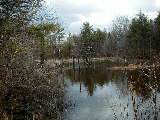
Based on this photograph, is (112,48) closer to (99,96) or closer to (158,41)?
(158,41)

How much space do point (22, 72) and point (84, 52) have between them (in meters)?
69.5

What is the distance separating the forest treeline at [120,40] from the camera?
6397 cm

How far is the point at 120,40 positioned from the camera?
122m

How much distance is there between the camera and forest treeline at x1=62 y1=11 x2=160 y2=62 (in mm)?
63969

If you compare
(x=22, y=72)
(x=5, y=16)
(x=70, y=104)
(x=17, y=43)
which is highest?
(x=5, y=16)

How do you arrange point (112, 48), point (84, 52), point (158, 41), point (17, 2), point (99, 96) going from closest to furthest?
point (17, 2) < point (99, 96) < point (158, 41) < point (84, 52) < point (112, 48)

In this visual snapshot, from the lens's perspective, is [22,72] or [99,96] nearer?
[22,72]

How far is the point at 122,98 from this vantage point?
2553 cm

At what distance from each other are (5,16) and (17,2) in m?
0.98

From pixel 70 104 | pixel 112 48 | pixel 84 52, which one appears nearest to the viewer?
pixel 70 104

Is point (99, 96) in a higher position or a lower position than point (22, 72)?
lower

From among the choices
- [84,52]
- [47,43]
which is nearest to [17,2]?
[47,43]

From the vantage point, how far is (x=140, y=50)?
6544 cm

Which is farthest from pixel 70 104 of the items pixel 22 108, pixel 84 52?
pixel 84 52
